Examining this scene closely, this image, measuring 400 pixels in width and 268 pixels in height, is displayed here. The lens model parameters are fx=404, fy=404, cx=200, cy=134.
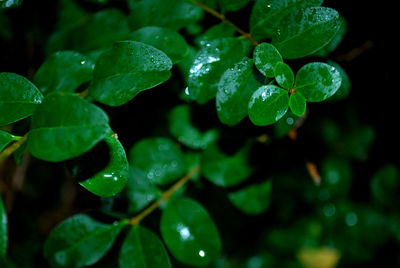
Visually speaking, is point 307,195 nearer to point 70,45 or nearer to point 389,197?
point 389,197

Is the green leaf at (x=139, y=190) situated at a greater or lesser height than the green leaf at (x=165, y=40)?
lesser

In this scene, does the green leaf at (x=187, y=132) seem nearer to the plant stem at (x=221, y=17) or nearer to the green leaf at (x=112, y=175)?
the plant stem at (x=221, y=17)

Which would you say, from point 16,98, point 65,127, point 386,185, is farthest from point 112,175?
point 386,185

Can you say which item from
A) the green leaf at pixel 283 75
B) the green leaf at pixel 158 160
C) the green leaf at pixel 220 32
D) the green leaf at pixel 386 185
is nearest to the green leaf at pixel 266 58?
the green leaf at pixel 283 75

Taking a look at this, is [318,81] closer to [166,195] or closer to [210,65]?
[210,65]

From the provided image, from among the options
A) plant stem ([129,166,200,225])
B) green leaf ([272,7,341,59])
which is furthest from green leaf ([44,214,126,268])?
green leaf ([272,7,341,59])
